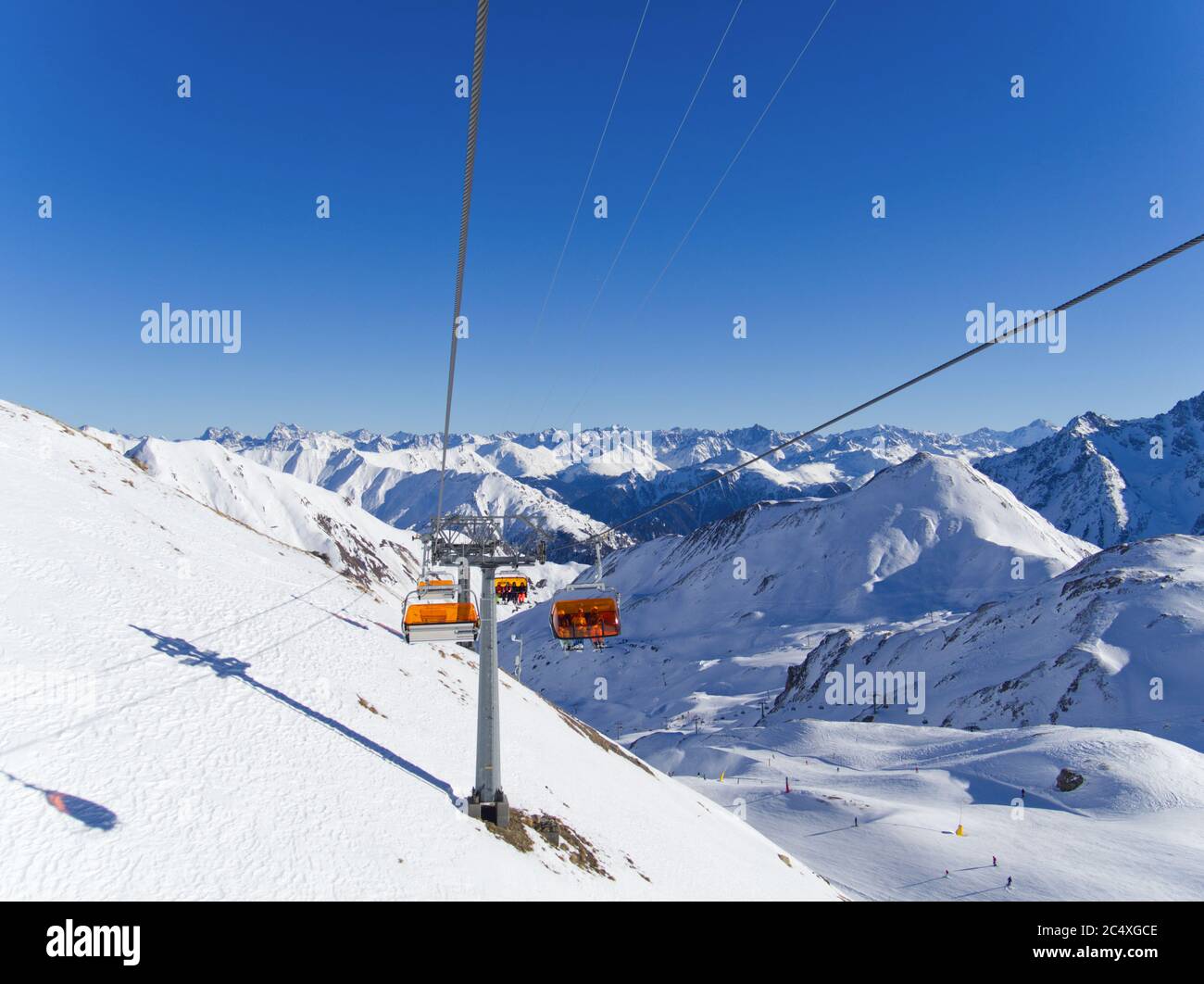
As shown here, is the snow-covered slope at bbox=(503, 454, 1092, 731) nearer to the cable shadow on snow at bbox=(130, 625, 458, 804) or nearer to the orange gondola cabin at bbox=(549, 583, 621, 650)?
the orange gondola cabin at bbox=(549, 583, 621, 650)

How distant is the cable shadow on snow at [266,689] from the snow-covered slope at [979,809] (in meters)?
26.9

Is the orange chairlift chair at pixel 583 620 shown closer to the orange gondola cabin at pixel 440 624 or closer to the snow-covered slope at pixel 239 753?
the orange gondola cabin at pixel 440 624

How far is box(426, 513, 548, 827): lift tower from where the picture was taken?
18312 millimetres

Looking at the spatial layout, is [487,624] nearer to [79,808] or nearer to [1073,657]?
[79,808]

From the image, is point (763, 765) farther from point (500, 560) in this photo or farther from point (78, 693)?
point (78, 693)

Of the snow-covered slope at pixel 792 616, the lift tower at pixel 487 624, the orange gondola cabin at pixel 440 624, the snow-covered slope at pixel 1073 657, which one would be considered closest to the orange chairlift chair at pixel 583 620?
the lift tower at pixel 487 624

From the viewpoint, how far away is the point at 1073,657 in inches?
3152

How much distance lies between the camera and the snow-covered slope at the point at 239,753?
1063 cm

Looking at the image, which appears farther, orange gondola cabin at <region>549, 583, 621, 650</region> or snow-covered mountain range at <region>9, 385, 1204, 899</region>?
orange gondola cabin at <region>549, 583, 621, 650</region>

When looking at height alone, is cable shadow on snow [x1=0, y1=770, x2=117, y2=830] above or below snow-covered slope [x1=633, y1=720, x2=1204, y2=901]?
above

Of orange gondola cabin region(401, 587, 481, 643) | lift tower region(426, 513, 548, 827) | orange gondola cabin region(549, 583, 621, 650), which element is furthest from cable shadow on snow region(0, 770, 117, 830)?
orange gondola cabin region(549, 583, 621, 650)

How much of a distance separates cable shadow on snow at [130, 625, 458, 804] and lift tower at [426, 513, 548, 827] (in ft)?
3.68

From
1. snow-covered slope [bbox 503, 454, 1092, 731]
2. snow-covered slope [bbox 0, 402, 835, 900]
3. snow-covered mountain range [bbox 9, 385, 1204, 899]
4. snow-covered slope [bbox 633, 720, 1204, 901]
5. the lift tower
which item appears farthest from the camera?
snow-covered slope [bbox 503, 454, 1092, 731]

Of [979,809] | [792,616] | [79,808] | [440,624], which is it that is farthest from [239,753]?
[792,616]
